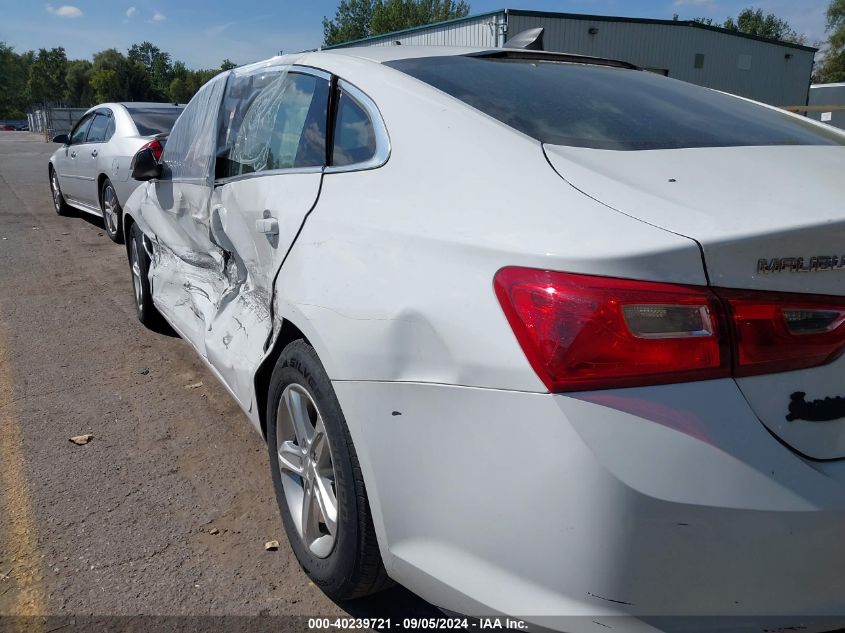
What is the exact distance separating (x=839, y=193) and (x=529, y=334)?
82cm

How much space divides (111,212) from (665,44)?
25.0m

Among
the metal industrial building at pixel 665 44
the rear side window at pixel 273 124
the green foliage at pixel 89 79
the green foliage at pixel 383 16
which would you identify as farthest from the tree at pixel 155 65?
the rear side window at pixel 273 124

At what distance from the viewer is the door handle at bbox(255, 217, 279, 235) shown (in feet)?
8.00

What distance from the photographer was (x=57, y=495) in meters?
2.94

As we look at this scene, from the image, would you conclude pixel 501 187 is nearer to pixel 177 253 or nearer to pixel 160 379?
pixel 177 253

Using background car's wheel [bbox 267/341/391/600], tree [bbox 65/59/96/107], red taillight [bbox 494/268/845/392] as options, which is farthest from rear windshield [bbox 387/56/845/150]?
tree [bbox 65/59/96/107]

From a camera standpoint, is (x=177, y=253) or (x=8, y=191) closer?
(x=177, y=253)

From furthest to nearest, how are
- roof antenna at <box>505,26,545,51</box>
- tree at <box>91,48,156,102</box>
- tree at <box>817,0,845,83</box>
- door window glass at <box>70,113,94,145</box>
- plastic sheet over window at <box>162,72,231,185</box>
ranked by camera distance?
tree at <box>91,48,156,102</box> → tree at <box>817,0,845,83</box> → door window glass at <box>70,113,94,145</box> → plastic sheet over window at <box>162,72,231,185</box> → roof antenna at <box>505,26,545,51</box>

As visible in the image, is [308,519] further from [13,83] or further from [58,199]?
[13,83]

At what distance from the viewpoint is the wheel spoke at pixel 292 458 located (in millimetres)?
2402

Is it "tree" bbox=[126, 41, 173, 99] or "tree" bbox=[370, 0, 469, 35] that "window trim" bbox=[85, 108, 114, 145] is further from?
"tree" bbox=[126, 41, 173, 99]

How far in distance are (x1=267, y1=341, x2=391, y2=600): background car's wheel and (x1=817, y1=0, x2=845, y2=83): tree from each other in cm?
6188

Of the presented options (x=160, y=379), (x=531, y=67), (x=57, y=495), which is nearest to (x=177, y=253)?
(x=160, y=379)

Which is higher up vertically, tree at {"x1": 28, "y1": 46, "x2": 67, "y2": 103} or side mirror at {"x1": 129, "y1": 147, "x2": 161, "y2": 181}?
tree at {"x1": 28, "y1": 46, "x2": 67, "y2": 103}
